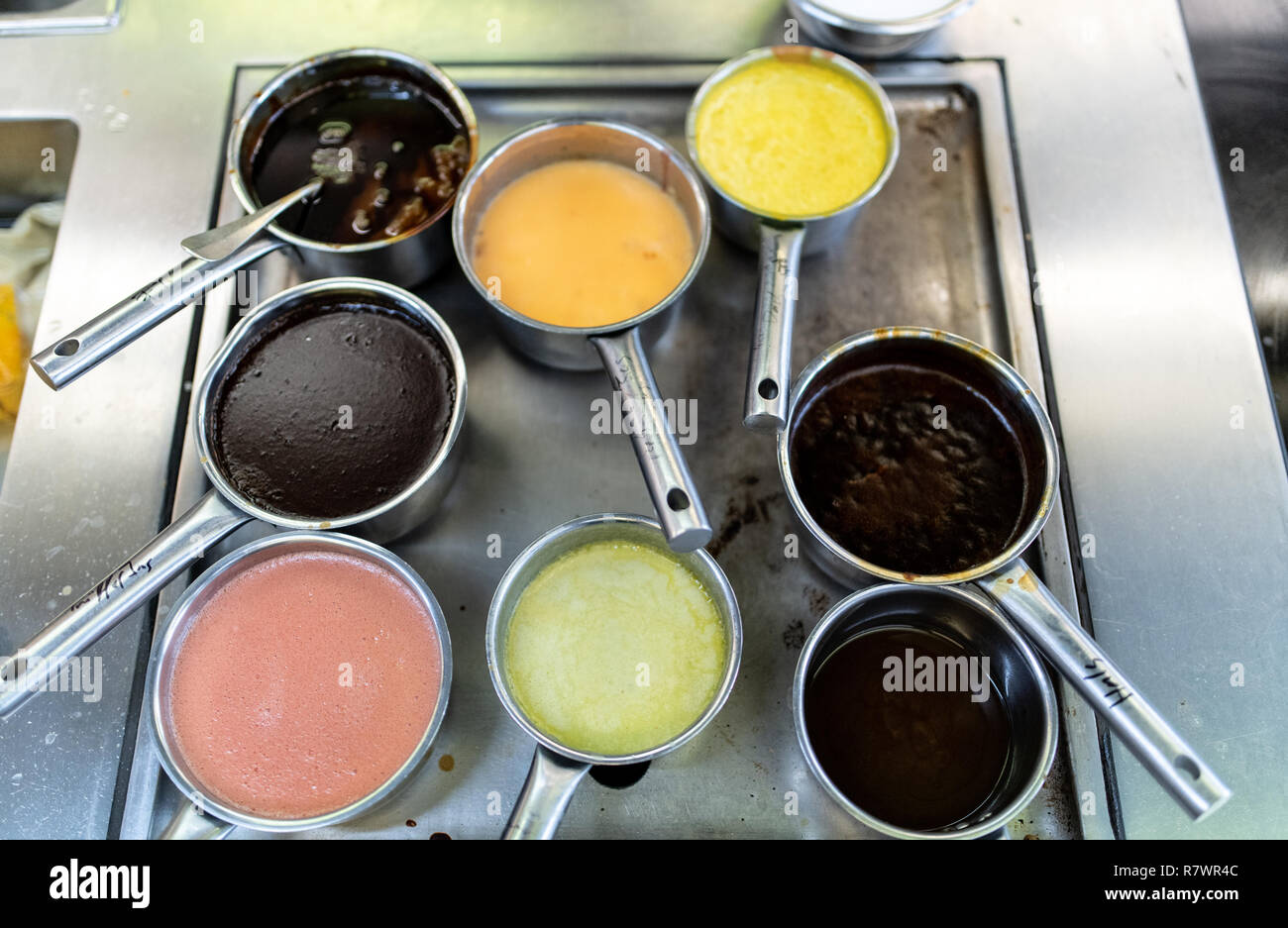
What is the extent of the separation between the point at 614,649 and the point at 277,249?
95 cm

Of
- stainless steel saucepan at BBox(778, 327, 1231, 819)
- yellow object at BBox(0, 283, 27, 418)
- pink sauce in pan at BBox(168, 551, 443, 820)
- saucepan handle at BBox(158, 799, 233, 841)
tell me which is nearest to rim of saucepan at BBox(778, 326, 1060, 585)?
stainless steel saucepan at BBox(778, 327, 1231, 819)

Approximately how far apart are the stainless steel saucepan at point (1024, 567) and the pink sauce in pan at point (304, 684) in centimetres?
71

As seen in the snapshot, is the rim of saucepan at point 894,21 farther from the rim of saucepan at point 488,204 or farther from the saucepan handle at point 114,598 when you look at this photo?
the saucepan handle at point 114,598

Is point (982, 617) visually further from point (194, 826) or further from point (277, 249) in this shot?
point (277, 249)

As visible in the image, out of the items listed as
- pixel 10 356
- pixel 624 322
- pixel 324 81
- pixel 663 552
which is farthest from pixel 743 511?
pixel 10 356

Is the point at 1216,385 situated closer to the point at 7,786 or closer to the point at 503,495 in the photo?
the point at 503,495

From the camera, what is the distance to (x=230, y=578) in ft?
4.97

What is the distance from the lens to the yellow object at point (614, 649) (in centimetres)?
145

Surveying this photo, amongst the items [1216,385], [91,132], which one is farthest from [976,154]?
[91,132]

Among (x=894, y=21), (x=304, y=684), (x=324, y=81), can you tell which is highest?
(x=894, y=21)

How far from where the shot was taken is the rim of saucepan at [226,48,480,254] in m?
1.62
